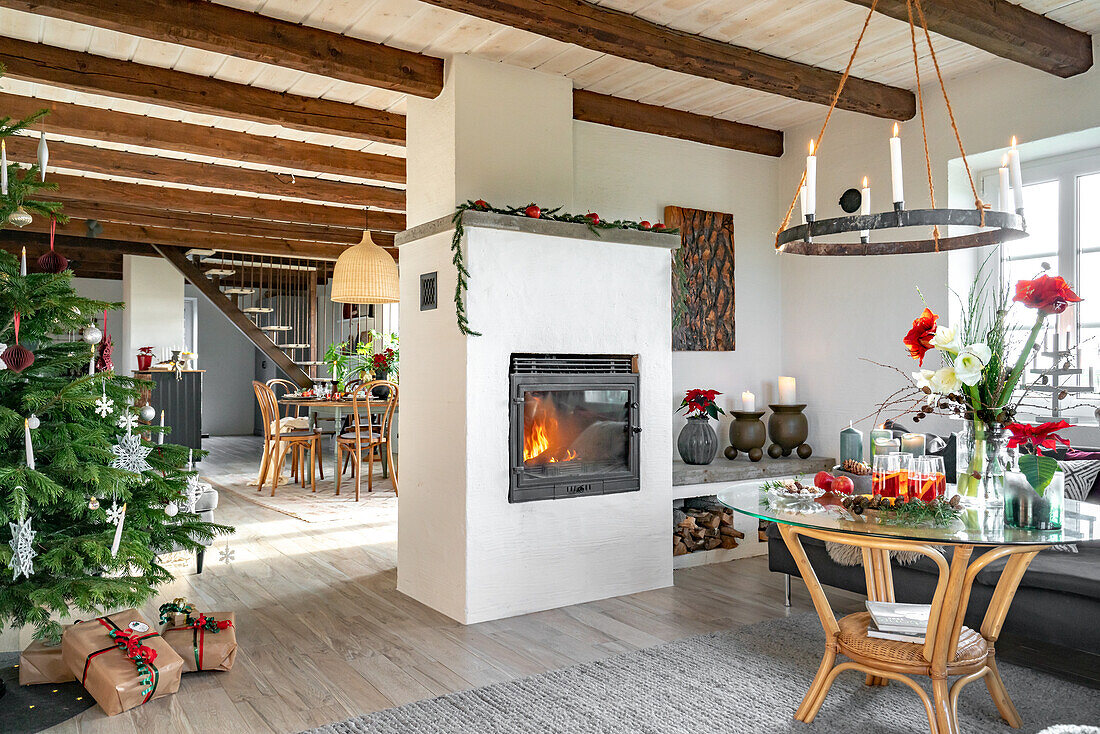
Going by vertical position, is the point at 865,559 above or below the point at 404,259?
below

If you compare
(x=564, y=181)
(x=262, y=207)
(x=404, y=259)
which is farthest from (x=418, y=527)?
(x=262, y=207)

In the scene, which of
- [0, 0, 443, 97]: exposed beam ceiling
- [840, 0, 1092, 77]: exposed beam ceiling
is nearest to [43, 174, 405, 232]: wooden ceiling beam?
[0, 0, 443, 97]: exposed beam ceiling

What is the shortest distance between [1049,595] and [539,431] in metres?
2.01

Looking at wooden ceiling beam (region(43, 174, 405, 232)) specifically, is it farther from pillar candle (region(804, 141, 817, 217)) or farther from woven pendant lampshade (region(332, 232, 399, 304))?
pillar candle (region(804, 141, 817, 217))

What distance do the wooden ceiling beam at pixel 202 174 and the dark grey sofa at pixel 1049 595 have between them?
16.4ft

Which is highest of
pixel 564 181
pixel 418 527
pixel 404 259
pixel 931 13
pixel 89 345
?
pixel 931 13

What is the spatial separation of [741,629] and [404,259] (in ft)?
7.33

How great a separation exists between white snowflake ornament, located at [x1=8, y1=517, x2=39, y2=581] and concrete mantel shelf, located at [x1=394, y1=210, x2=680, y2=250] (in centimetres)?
189

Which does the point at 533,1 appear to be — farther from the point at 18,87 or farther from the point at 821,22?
the point at 18,87

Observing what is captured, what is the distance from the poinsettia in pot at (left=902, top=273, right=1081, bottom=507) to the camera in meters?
2.33

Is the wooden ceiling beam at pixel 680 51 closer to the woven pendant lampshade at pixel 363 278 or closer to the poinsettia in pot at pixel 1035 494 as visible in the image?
the poinsettia in pot at pixel 1035 494

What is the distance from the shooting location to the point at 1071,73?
3740 mm

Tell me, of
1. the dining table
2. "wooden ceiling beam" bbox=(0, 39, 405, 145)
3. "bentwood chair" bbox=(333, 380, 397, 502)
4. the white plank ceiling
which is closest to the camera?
the white plank ceiling

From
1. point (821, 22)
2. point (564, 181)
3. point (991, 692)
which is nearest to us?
point (991, 692)
